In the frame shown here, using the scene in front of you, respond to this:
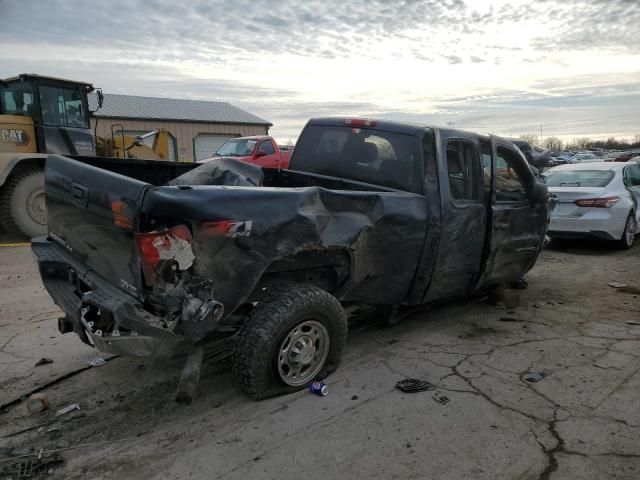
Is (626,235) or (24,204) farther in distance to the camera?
(24,204)

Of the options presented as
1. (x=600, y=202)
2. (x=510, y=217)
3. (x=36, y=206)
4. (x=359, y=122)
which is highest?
(x=359, y=122)

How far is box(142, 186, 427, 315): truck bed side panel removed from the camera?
3020mm

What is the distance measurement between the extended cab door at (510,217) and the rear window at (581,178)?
4.35 m

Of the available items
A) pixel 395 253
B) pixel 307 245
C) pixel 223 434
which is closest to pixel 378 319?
pixel 395 253

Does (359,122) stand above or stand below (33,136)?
above

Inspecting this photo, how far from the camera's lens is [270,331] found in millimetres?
3340

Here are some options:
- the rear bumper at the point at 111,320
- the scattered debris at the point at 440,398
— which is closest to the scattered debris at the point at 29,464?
the rear bumper at the point at 111,320

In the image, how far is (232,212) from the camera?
3.11 m

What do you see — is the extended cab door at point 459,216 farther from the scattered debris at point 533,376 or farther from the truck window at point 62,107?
the truck window at point 62,107

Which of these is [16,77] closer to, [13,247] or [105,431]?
[13,247]

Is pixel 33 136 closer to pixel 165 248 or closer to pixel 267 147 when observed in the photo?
pixel 267 147

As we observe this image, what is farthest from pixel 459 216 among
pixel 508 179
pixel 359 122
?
pixel 359 122

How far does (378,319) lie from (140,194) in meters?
2.94

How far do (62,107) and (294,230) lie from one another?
9328 mm
